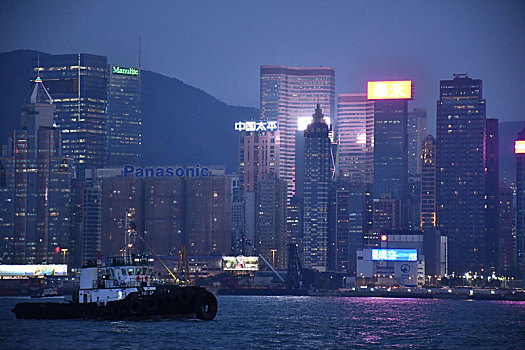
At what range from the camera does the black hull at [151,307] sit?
152875 millimetres

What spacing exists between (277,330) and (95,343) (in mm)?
38683

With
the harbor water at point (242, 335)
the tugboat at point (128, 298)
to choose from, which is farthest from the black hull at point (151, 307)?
the harbor water at point (242, 335)

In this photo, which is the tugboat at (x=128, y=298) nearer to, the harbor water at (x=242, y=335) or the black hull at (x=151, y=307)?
the black hull at (x=151, y=307)

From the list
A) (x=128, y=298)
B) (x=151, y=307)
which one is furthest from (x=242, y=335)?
(x=128, y=298)

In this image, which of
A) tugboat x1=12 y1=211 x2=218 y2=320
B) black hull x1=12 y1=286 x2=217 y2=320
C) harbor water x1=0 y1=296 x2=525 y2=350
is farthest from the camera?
tugboat x1=12 y1=211 x2=218 y2=320

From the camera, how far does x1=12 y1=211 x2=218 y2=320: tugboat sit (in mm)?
153250

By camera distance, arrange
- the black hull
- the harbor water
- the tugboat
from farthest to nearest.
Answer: the tugboat, the black hull, the harbor water

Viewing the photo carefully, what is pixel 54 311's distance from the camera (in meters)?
162

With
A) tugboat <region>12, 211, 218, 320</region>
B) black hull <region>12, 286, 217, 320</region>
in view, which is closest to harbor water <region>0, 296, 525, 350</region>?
black hull <region>12, 286, 217, 320</region>

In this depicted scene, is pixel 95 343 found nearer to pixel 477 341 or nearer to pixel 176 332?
pixel 176 332

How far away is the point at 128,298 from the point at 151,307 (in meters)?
3.62

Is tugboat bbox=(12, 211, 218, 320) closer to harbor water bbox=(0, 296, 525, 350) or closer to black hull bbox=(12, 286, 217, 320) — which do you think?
black hull bbox=(12, 286, 217, 320)

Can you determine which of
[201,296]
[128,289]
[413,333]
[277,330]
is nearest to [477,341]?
[413,333]

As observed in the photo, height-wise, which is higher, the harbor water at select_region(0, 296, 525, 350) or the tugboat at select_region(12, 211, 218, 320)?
the tugboat at select_region(12, 211, 218, 320)
